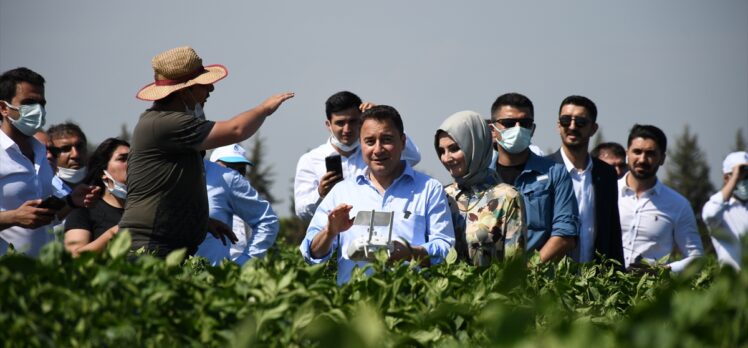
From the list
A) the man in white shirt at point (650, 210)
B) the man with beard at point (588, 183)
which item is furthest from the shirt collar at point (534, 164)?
the man in white shirt at point (650, 210)

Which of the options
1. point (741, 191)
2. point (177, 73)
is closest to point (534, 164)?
point (177, 73)

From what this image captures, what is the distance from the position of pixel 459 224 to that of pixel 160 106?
73.2 inches

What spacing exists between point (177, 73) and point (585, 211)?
3.40m

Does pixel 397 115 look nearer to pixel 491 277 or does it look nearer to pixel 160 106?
pixel 160 106

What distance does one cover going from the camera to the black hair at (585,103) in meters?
8.12

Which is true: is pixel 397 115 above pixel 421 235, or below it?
above

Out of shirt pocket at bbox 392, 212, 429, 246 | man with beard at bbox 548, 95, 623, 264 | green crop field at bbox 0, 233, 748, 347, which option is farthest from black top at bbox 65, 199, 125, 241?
man with beard at bbox 548, 95, 623, 264

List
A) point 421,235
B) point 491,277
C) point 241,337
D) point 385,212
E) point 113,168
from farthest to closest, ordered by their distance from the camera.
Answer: point 113,168
point 421,235
point 385,212
point 491,277
point 241,337

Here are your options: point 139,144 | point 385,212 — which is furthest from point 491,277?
point 139,144

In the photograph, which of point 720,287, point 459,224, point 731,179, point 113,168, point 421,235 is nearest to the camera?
point 720,287

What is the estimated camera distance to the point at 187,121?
17.5 ft

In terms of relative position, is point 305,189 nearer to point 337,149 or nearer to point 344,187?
point 337,149

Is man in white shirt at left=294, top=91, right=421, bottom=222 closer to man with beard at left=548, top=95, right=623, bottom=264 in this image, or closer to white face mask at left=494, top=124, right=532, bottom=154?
man with beard at left=548, top=95, right=623, bottom=264

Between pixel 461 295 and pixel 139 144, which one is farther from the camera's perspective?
pixel 139 144
